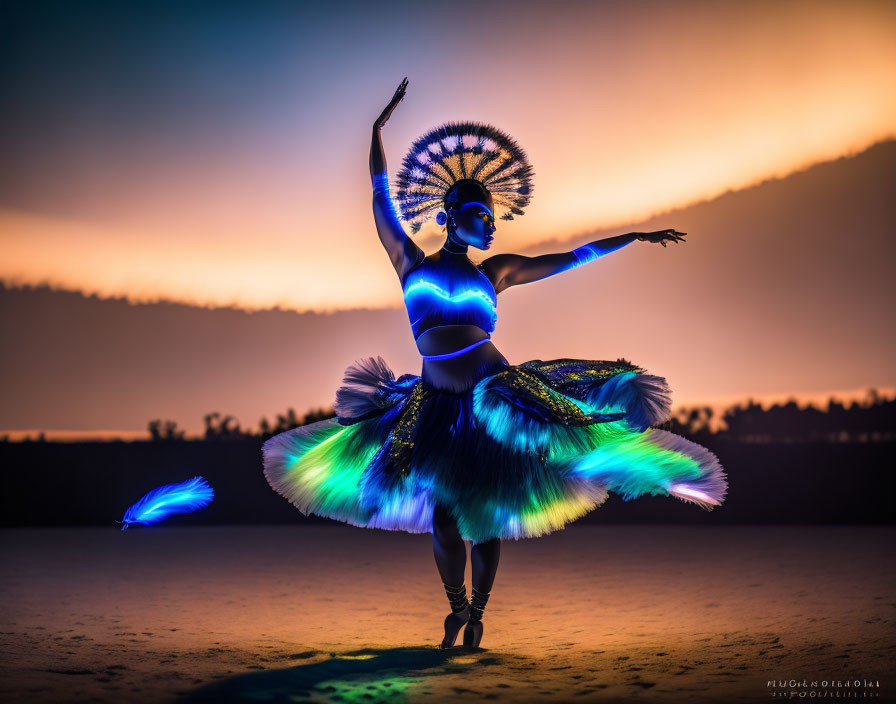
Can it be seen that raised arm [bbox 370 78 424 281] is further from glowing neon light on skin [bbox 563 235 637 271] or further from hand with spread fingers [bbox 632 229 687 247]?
hand with spread fingers [bbox 632 229 687 247]

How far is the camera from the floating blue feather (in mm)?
3781

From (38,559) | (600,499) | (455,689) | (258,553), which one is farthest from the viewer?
(258,553)

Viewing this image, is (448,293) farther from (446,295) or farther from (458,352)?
(458,352)

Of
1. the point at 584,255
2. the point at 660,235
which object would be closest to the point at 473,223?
the point at 584,255

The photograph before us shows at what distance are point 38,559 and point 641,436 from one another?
21.0ft

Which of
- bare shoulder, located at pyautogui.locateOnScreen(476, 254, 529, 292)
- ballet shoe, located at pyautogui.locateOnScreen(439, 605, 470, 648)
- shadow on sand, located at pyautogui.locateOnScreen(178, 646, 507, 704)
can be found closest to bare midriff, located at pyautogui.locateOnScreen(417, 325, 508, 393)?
bare shoulder, located at pyautogui.locateOnScreen(476, 254, 529, 292)

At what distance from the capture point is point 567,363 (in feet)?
12.9

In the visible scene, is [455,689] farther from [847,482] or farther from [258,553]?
[847,482]

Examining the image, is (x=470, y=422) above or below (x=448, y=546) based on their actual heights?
above

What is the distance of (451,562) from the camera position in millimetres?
3623

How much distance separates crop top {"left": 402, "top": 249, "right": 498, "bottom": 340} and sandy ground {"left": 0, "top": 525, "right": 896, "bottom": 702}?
1.42 metres

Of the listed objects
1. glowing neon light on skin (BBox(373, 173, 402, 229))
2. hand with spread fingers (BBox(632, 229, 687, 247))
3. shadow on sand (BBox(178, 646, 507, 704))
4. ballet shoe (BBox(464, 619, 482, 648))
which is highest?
glowing neon light on skin (BBox(373, 173, 402, 229))

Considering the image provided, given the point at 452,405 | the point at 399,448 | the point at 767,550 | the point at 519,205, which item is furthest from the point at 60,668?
the point at 767,550

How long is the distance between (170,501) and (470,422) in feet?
4.77
